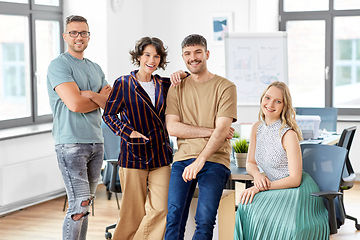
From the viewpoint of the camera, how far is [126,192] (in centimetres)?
290

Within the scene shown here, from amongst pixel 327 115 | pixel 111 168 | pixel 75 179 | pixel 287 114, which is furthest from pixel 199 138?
pixel 327 115

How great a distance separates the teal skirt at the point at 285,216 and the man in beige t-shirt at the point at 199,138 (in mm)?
223

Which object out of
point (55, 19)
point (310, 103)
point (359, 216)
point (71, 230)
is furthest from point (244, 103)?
point (71, 230)

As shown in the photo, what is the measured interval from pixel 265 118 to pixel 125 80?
90 centimetres

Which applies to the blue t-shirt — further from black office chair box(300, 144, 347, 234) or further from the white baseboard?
the white baseboard

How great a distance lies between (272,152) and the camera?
110 inches

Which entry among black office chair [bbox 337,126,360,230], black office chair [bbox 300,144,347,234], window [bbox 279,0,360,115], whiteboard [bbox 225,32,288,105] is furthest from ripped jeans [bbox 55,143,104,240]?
window [bbox 279,0,360,115]

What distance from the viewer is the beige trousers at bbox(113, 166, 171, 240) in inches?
113

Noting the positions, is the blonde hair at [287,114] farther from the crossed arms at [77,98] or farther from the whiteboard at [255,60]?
the whiteboard at [255,60]

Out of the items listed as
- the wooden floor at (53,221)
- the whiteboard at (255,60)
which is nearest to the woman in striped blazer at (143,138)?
the wooden floor at (53,221)

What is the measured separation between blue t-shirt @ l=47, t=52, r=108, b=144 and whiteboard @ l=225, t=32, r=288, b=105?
300 cm

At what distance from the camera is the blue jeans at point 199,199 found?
2605 millimetres

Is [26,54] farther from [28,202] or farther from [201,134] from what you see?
[201,134]

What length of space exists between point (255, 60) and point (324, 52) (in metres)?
1.42
